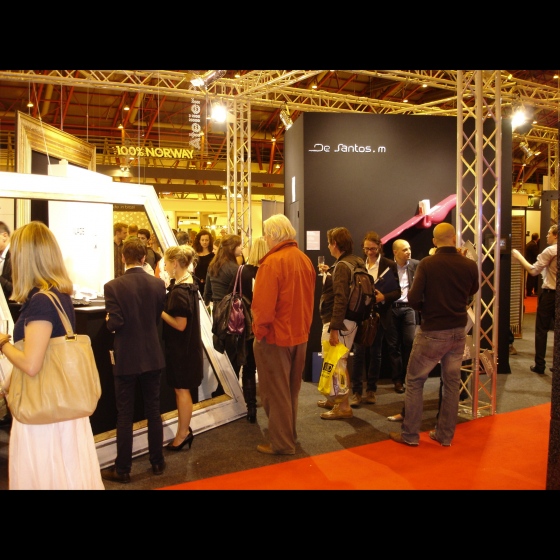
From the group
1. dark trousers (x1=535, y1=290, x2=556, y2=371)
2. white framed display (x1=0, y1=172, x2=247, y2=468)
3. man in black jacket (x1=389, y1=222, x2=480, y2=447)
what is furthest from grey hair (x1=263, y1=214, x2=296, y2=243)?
dark trousers (x1=535, y1=290, x2=556, y2=371)

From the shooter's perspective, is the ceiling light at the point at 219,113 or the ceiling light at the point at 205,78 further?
the ceiling light at the point at 219,113

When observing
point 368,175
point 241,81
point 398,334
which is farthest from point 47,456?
point 241,81

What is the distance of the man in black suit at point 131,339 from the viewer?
10.0ft

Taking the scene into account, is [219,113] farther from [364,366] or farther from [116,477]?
[116,477]

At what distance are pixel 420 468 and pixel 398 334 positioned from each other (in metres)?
2.03

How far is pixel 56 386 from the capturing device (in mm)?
2123

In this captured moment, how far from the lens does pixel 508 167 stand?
632 centimetres

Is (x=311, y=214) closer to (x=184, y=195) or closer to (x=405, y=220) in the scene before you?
(x=405, y=220)

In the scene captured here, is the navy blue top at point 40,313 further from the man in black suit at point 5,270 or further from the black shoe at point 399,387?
the black shoe at point 399,387

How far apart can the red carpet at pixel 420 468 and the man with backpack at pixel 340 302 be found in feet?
2.06

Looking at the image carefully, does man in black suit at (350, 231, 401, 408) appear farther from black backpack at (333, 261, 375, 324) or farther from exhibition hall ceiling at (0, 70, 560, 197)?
exhibition hall ceiling at (0, 70, 560, 197)

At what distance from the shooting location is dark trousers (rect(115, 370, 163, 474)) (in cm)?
313

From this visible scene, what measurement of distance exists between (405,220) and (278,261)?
10.2 feet

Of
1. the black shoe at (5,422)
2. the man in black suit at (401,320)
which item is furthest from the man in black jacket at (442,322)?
the black shoe at (5,422)
